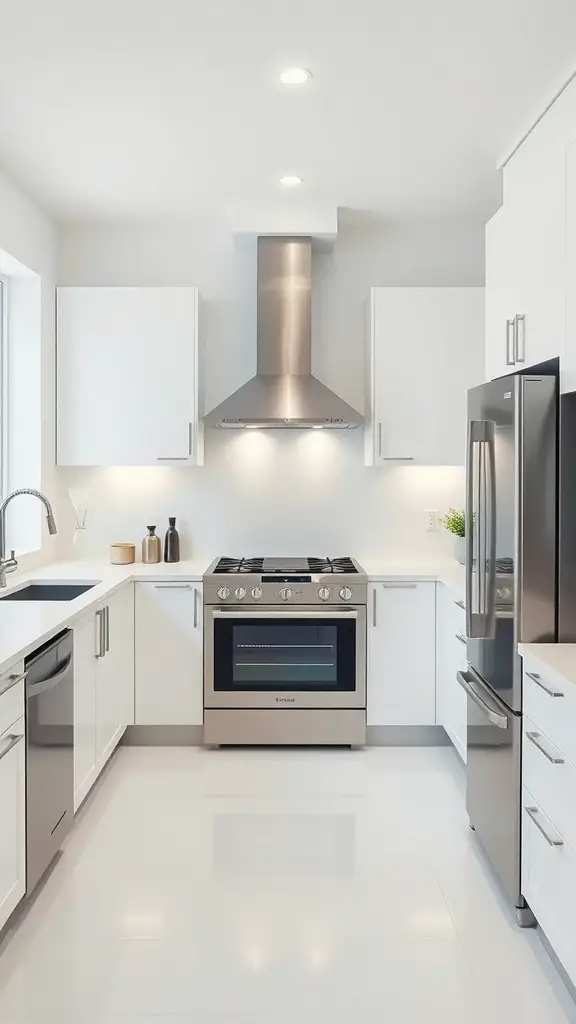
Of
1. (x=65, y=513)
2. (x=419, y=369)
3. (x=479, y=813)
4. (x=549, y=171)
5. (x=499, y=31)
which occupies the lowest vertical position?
(x=479, y=813)

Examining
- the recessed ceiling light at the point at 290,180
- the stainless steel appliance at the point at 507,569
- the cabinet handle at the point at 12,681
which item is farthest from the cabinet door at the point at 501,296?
the cabinet handle at the point at 12,681

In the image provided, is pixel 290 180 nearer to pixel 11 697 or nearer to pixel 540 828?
pixel 11 697

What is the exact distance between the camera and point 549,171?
2537mm

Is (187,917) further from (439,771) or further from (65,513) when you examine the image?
(65,513)

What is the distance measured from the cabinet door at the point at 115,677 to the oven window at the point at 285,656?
43 centimetres

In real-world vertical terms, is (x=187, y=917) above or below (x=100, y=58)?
below

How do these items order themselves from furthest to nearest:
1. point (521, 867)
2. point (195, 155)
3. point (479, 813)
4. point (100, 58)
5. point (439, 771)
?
1. point (439, 771)
2. point (195, 155)
3. point (479, 813)
4. point (100, 58)
5. point (521, 867)

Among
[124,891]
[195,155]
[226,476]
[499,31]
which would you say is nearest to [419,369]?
[226,476]

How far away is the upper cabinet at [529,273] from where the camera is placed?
8.02 feet

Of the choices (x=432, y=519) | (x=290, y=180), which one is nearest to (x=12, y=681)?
(x=290, y=180)

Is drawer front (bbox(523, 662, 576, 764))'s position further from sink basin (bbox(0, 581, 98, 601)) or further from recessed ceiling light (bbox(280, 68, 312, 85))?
sink basin (bbox(0, 581, 98, 601))

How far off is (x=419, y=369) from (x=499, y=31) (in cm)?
186

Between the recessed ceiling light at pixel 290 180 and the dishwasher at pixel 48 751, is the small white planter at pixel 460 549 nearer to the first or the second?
the recessed ceiling light at pixel 290 180

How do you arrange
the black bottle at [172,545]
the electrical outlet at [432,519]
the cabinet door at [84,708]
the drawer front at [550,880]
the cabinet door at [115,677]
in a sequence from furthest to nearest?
the electrical outlet at [432,519] → the black bottle at [172,545] → the cabinet door at [115,677] → the cabinet door at [84,708] → the drawer front at [550,880]
